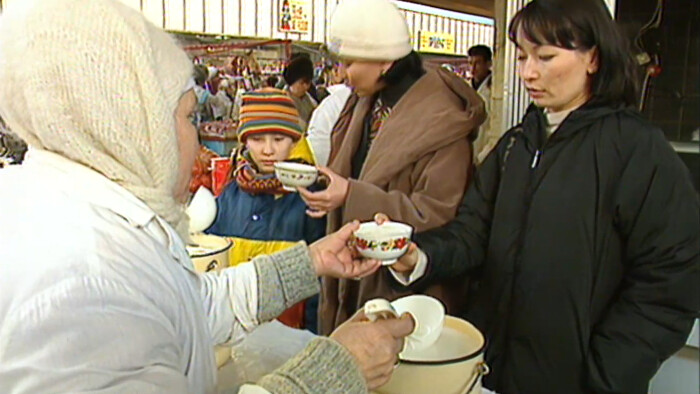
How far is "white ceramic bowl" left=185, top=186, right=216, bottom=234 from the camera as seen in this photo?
1656 millimetres

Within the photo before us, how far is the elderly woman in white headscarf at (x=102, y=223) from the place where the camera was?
646 millimetres

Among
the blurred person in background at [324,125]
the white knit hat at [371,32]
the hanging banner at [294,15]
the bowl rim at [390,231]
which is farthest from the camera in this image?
the hanging banner at [294,15]

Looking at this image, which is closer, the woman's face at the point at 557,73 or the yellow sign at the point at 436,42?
the woman's face at the point at 557,73

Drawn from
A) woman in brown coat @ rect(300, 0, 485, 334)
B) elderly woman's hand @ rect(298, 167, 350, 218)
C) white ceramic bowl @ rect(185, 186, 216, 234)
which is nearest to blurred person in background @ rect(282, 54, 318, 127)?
woman in brown coat @ rect(300, 0, 485, 334)

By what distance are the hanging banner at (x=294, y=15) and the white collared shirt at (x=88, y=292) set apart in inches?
173

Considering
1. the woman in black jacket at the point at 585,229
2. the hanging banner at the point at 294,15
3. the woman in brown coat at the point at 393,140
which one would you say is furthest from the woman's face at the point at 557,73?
the hanging banner at the point at 294,15

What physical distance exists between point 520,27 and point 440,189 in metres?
0.44

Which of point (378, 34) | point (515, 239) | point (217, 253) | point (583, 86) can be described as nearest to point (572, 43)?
point (583, 86)

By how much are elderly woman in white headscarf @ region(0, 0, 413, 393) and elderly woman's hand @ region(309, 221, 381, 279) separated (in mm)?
409

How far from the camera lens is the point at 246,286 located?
115 cm

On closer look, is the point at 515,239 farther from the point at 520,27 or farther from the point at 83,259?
the point at 83,259

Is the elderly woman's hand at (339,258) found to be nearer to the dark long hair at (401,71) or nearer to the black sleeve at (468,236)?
the black sleeve at (468,236)

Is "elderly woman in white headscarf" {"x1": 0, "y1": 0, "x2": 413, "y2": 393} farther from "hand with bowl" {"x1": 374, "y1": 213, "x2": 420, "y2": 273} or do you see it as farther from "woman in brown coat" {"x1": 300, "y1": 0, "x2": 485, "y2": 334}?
"woman in brown coat" {"x1": 300, "y1": 0, "x2": 485, "y2": 334}

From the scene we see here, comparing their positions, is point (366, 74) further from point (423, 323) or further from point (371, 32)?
point (423, 323)
